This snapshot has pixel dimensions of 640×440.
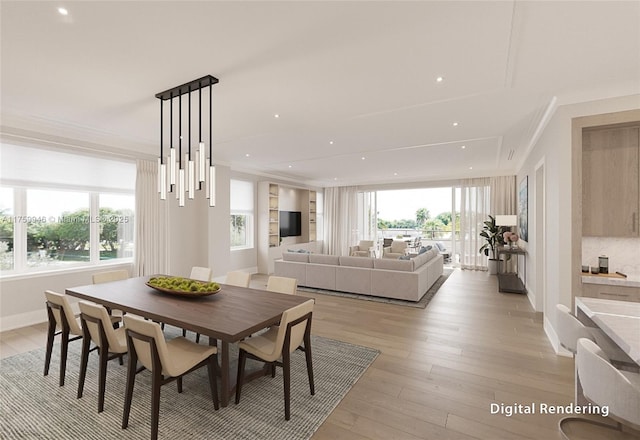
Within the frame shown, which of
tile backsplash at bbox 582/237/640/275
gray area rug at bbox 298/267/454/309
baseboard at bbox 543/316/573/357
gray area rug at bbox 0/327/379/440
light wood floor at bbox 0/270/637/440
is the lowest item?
gray area rug at bbox 0/327/379/440

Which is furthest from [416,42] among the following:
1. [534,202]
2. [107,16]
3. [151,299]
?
[534,202]

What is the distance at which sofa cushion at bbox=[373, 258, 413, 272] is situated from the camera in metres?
5.06

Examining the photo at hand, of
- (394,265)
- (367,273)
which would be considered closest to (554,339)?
(394,265)

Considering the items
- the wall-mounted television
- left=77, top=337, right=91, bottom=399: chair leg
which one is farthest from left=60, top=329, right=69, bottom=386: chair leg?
the wall-mounted television

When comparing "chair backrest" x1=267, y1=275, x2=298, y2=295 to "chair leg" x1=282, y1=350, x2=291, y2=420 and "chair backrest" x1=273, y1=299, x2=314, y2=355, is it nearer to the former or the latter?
"chair backrest" x1=273, y1=299, x2=314, y2=355

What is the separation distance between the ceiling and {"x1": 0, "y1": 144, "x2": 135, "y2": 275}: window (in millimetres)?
420

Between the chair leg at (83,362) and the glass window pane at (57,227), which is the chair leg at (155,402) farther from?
the glass window pane at (57,227)

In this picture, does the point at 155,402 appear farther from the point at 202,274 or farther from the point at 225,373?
the point at 202,274

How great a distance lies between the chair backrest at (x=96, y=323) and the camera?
7.13ft

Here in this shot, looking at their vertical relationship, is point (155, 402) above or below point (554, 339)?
above

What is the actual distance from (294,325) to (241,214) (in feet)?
19.0

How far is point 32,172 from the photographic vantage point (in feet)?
13.1

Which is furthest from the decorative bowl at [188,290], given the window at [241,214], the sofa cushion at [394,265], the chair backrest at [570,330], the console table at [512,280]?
the console table at [512,280]

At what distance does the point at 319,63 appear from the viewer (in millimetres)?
2488
